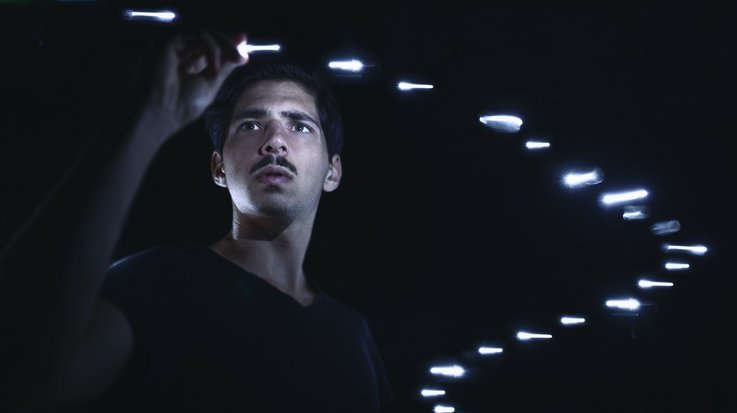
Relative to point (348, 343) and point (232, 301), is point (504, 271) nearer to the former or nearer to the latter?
point (348, 343)

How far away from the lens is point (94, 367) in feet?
4.07

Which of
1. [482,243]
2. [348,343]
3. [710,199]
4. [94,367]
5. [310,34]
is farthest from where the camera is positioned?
[710,199]

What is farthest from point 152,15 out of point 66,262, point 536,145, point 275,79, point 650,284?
point 650,284

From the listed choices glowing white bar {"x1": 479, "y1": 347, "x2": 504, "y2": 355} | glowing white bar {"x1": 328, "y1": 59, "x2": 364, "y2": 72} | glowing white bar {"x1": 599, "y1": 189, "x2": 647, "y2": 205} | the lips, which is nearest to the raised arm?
the lips

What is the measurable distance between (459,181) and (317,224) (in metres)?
0.85

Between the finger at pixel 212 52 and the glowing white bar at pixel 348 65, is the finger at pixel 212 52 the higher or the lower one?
the lower one

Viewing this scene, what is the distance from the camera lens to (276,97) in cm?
212

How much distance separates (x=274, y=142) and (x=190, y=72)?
765mm

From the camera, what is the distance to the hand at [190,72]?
3.83ft

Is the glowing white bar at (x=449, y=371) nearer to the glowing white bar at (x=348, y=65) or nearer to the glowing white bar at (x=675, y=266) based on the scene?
the glowing white bar at (x=675, y=266)

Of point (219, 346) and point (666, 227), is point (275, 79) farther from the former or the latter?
point (666, 227)

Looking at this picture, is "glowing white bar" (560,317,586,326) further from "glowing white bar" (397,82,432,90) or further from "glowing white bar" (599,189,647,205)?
"glowing white bar" (397,82,432,90)

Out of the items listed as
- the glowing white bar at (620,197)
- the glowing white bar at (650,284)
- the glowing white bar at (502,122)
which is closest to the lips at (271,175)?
the glowing white bar at (502,122)

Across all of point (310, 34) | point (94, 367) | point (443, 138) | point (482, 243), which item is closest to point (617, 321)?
point (482, 243)
